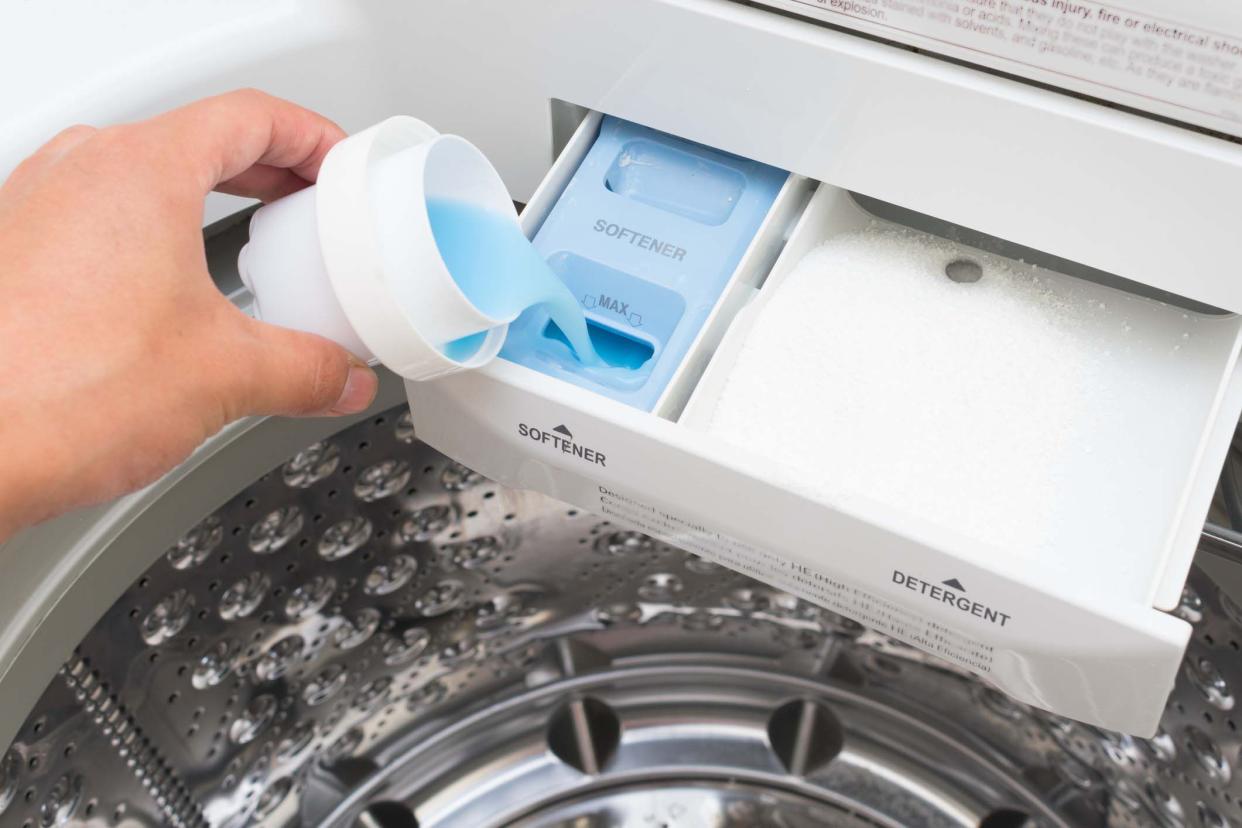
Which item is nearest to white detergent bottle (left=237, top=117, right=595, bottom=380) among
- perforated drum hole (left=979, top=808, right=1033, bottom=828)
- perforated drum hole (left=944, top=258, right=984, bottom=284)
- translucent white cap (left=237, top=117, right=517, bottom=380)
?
translucent white cap (left=237, top=117, right=517, bottom=380)

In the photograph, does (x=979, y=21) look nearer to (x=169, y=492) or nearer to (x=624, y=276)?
(x=624, y=276)

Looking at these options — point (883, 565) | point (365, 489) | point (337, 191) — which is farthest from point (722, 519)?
point (365, 489)

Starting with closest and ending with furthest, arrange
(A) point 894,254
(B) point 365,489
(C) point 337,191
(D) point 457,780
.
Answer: (C) point 337,191
(A) point 894,254
(B) point 365,489
(D) point 457,780

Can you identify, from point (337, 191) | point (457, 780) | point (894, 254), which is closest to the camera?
point (337, 191)

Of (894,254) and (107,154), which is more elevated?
(894,254)

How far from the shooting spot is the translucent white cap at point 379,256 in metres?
0.39

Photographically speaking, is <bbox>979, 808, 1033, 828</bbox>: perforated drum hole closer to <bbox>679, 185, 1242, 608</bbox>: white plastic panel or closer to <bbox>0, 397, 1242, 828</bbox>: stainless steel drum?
<bbox>0, 397, 1242, 828</bbox>: stainless steel drum

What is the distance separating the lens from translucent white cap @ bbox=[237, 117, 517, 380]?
395 mm

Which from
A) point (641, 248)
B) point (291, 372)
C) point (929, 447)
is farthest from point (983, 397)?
point (291, 372)

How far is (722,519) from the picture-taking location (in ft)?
1.42

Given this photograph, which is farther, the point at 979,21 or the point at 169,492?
the point at 169,492

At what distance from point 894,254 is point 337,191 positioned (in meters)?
0.24

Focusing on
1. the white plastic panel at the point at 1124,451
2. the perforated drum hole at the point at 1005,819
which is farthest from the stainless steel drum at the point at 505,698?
the white plastic panel at the point at 1124,451

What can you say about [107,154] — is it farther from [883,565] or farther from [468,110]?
[883,565]
